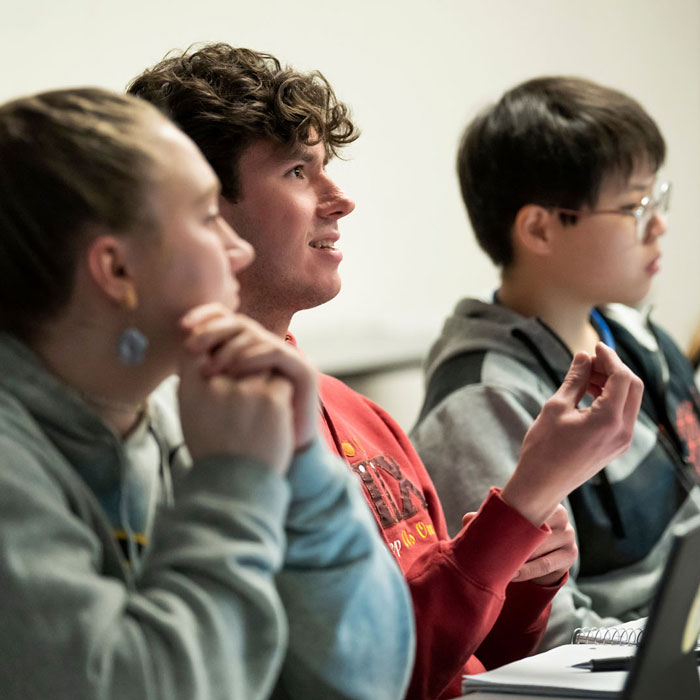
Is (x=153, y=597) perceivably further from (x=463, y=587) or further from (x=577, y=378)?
(x=577, y=378)

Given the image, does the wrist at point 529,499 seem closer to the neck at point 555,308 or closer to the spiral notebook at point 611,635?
the spiral notebook at point 611,635

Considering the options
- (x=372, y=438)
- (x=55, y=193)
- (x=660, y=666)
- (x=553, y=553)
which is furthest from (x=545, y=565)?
(x=55, y=193)

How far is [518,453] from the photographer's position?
163 cm

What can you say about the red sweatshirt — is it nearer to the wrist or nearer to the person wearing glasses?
the wrist

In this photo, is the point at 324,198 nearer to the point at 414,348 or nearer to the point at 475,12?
the point at 414,348

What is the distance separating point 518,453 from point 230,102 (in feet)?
2.34

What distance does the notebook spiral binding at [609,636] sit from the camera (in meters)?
1.26

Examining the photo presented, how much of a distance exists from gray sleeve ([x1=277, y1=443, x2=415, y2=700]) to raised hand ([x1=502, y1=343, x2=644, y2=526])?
31 centimetres

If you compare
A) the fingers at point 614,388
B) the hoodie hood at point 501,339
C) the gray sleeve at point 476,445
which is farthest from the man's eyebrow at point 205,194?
the hoodie hood at point 501,339

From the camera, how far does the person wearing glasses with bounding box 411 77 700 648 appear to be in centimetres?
168

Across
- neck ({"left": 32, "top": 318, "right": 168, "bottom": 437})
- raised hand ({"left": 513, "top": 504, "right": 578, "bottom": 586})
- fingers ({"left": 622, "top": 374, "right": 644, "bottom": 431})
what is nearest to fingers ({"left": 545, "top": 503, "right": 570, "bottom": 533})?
raised hand ({"left": 513, "top": 504, "right": 578, "bottom": 586})

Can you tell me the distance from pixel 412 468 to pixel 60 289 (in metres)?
0.79

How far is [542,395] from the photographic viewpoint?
1738 mm

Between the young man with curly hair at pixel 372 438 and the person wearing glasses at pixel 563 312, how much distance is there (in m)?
0.29
